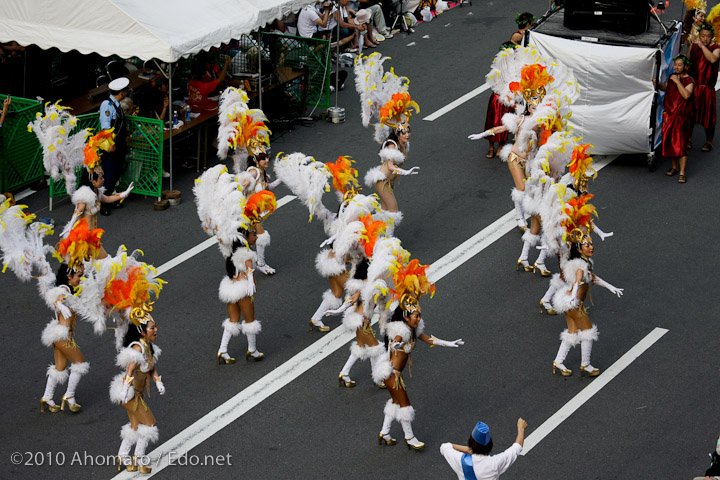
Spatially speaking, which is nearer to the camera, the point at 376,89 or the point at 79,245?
the point at 79,245

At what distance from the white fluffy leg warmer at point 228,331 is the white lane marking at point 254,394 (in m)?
0.58

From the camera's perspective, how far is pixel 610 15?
15883 mm

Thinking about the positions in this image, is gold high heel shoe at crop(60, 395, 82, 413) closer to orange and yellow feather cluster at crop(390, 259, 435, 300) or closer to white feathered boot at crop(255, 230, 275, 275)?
white feathered boot at crop(255, 230, 275, 275)

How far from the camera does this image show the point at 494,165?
1622 cm

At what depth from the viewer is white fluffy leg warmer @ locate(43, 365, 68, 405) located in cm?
1032

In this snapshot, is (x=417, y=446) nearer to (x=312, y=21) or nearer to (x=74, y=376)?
(x=74, y=376)

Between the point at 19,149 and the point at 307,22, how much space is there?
6.52m

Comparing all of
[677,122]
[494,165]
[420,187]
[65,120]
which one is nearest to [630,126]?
[677,122]

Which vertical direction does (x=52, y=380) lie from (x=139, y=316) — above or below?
below

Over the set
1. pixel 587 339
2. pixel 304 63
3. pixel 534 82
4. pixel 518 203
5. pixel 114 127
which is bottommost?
pixel 587 339

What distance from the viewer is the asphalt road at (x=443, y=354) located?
385 inches

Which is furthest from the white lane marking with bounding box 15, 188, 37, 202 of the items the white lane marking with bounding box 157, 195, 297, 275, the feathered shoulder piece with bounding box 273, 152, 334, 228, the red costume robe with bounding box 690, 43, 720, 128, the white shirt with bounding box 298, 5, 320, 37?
the red costume robe with bounding box 690, 43, 720, 128

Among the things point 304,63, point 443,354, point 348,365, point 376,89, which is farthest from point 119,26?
point 443,354

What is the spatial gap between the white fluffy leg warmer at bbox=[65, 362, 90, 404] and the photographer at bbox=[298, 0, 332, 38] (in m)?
10.4
